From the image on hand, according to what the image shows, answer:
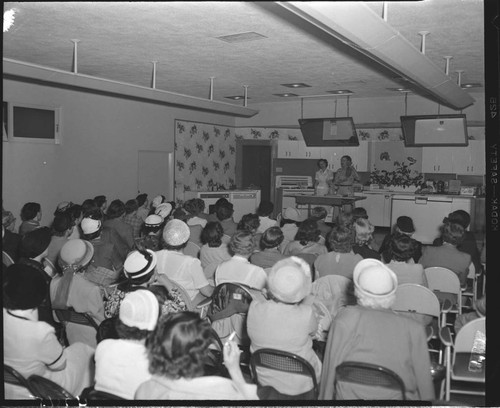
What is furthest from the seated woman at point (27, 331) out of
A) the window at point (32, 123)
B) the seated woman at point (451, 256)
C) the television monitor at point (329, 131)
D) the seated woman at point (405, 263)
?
the television monitor at point (329, 131)

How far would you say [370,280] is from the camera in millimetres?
2291

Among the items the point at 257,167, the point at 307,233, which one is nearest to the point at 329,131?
the point at 257,167

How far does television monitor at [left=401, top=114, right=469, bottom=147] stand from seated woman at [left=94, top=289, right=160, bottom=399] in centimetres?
611

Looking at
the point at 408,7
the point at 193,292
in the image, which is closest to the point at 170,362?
the point at 193,292

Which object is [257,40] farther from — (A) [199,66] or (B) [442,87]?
(B) [442,87]

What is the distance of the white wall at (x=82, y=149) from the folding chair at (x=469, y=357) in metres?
5.38

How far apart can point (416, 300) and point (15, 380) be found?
227 cm

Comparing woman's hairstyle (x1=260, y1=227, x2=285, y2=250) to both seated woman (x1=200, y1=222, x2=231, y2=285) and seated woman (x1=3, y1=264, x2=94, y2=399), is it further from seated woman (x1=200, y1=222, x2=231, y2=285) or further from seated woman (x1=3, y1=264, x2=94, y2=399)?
seated woman (x1=3, y1=264, x2=94, y2=399)

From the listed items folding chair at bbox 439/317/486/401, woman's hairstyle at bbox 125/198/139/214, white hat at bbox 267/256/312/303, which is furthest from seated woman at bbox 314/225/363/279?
woman's hairstyle at bbox 125/198/139/214

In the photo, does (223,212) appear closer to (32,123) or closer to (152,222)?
(152,222)

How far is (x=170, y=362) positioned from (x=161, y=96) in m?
4.10

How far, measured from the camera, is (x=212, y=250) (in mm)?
4047

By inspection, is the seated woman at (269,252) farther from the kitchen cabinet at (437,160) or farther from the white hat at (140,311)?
the kitchen cabinet at (437,160)

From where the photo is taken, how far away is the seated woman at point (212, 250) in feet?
13.2
